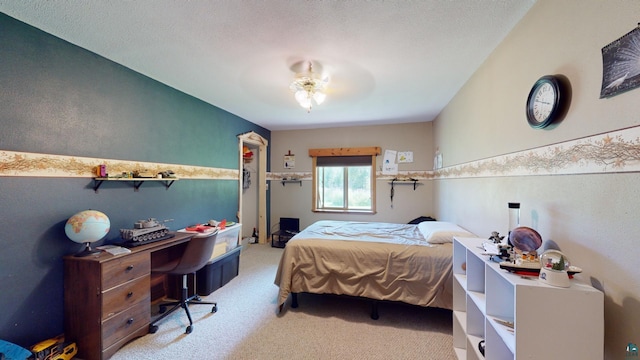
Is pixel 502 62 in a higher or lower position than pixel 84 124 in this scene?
higher

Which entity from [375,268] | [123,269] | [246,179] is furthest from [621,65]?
[246,179]

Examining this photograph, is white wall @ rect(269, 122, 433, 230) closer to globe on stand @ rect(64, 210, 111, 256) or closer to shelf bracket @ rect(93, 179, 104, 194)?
shelf bracket @ rect(93, 179, 104, 194)

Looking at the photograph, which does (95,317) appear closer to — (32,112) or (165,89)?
(32,112)

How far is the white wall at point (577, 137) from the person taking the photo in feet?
2.89

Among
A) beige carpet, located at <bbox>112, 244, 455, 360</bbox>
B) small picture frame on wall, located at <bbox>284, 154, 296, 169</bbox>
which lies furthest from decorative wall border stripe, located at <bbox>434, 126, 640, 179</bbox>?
small picture frame on wall, located at <bbox>284, 154, 296, 169</bbox>

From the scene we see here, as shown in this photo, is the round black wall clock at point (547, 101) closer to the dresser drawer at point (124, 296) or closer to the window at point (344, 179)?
the dresser drawer at point (124, 296)

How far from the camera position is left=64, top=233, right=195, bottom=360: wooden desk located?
1.70 metres

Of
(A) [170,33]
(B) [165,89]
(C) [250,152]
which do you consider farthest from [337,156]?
(A) [170,33]

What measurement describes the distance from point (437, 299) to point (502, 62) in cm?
210

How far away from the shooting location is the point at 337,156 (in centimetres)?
492

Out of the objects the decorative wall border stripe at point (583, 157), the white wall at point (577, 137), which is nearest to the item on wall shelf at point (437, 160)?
the white wall at point (577, 137)

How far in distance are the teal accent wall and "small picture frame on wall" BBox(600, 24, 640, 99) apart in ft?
11.0

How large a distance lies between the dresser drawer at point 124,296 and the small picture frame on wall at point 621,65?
3.14m

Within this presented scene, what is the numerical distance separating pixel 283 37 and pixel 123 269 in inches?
88.3
